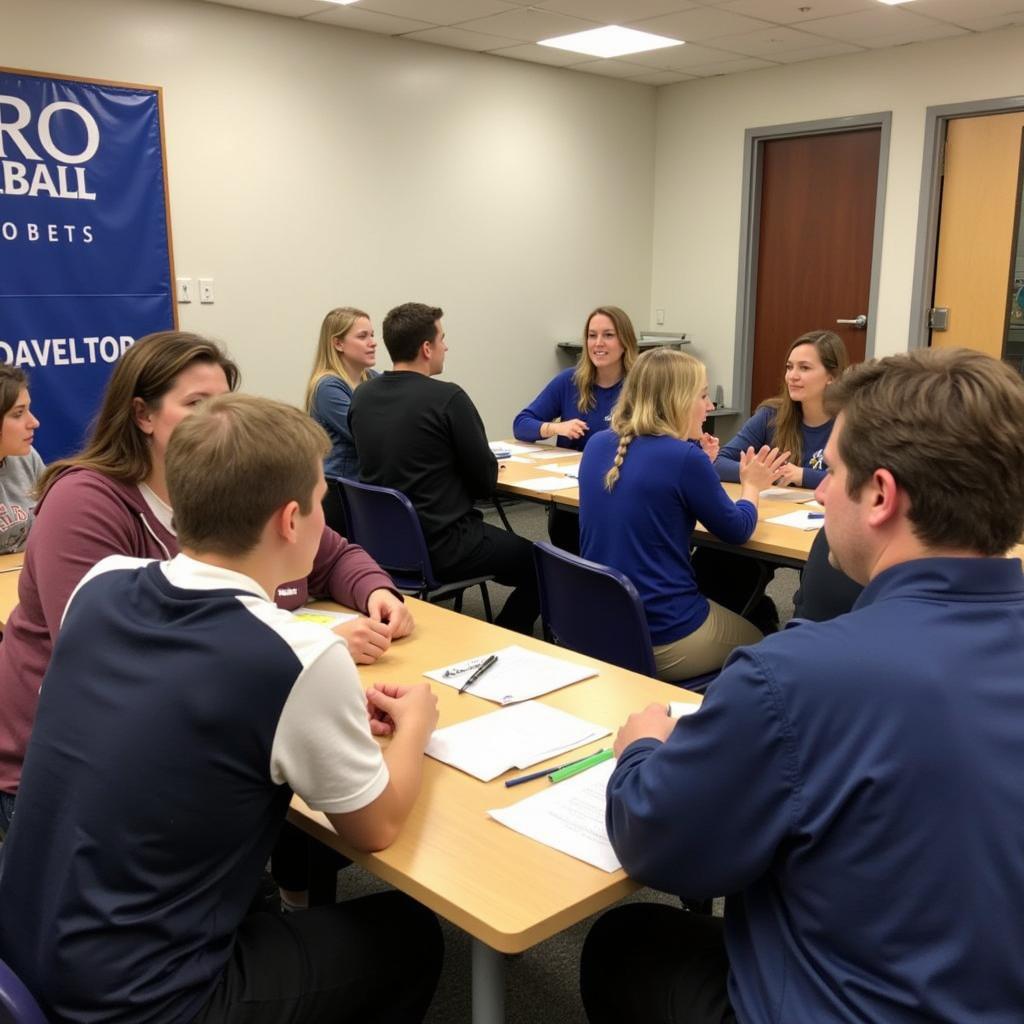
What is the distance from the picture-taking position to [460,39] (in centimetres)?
576

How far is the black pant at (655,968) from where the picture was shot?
1299mm

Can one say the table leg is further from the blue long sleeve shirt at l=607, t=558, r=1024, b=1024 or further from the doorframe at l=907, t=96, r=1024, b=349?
the doorframe at l=907, t=96, r=1024, b=349

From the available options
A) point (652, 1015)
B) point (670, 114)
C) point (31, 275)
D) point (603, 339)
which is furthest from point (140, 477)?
point (670, 114)

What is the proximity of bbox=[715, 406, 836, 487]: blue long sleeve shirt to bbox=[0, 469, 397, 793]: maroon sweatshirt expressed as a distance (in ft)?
7.26

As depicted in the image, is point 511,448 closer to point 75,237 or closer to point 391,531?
point 391,531

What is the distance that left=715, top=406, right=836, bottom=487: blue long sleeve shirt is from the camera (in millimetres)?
3631

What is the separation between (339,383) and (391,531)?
40.9 inches

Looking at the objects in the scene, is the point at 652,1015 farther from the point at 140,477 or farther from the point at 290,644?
the point at 140,477

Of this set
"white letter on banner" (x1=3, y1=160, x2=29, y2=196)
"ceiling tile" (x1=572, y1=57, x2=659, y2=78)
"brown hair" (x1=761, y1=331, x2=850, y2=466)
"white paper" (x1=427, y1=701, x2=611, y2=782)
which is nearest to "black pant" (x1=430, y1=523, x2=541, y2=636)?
"brown hair" (x1=761, y1=331, x2=850, y2=466)

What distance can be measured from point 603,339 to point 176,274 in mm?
2216

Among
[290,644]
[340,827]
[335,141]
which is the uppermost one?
[335,141]

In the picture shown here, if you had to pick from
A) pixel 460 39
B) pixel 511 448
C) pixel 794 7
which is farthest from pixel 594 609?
pixel 460 39

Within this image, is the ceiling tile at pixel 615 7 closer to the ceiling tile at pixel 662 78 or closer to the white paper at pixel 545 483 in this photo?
the ceiling tile at pixel 662 78

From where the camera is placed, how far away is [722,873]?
107 cm
